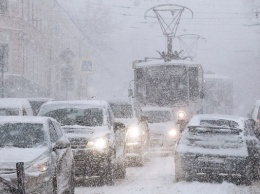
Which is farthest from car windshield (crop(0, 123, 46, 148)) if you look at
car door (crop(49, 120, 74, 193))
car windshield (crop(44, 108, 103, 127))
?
car windshield (crop(44, 108, 103, 127))

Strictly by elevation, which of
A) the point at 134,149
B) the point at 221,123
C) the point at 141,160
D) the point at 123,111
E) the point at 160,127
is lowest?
the point at 141,160

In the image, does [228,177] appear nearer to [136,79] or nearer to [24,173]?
[24,173]

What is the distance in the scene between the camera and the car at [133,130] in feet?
66.5

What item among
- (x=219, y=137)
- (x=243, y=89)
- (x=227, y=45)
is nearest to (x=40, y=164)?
(x=219, y=137)

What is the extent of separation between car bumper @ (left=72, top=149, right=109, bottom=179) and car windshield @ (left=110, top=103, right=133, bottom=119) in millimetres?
6321

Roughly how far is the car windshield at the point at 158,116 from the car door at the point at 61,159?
1288cm

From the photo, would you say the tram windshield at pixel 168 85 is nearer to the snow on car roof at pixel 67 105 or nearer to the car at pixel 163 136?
the car at pixel 163 136

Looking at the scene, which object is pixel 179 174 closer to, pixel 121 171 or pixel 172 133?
pixel 121 171

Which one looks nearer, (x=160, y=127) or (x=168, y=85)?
(x=160, y=127)

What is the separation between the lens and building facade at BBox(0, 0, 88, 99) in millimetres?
46938

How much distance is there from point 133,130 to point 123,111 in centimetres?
128

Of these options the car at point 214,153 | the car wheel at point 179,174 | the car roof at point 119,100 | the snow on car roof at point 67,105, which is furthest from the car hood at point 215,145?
the car roof at point 119,100

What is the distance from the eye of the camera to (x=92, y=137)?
1491 cm

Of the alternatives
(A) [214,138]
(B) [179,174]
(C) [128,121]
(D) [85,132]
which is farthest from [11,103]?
(A) [214,138]
